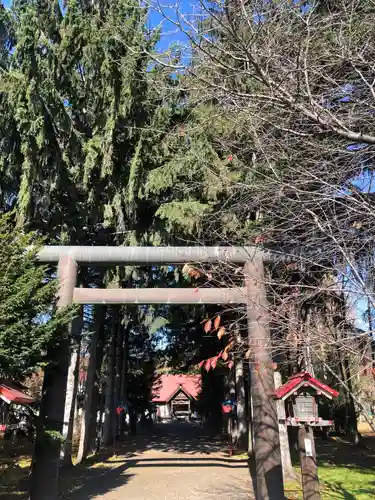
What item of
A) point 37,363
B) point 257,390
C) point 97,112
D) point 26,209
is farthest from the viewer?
point 97,112

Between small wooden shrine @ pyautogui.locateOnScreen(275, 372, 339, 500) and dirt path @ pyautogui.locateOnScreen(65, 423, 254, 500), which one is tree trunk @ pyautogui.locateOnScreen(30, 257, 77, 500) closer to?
dirt path @ pyautogui.locateOnScreen(65, 423, 254, 500)

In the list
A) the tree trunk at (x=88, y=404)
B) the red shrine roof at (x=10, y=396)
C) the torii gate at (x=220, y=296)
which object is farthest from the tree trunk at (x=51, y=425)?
the tree trunk at (x=88, y=404)

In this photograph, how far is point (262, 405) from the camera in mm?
6230

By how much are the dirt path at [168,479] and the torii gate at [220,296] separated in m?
2.40

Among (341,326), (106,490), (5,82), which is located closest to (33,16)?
(5,82)

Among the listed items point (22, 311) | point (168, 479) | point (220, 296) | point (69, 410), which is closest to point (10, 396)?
point (22, 311)

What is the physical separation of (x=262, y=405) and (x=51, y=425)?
3181 millimetres

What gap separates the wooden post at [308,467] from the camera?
5.32 m

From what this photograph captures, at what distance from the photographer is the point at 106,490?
863 cm

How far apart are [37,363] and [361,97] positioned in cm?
552

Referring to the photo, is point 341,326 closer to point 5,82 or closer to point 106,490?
point 106,490

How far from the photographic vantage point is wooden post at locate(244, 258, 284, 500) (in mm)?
5770

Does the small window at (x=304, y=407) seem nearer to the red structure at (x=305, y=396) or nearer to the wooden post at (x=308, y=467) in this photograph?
the red structure at (x=305, y=396)

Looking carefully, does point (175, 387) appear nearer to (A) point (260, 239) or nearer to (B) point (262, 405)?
(B) point (262, 405)
